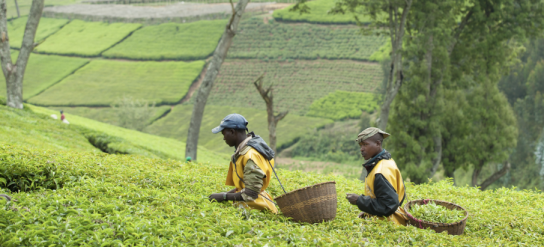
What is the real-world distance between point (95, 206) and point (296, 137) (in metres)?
49.9

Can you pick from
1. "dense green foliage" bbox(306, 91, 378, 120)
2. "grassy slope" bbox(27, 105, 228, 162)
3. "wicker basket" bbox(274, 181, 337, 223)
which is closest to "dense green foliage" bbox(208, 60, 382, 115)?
"dense green foliage" bbox(306, 91, 378, 120)

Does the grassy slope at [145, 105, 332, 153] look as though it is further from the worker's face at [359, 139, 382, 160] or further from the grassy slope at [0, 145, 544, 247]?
the worker's face at [359, 139, 382, 160]

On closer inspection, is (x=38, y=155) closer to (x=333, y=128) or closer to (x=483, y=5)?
(x=483, y=5)

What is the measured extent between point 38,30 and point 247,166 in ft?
353

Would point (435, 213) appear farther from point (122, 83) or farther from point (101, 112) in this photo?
point (122, 83)

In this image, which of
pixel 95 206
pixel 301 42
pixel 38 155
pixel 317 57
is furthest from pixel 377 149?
pixel 301 42

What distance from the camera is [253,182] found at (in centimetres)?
465

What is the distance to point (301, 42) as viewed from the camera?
79000 millimetres

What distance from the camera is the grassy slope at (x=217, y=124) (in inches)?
2149

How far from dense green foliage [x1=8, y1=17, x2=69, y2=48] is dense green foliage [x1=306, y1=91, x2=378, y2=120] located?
6204 cm

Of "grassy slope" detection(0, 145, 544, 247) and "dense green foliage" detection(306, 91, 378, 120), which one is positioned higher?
"grassy slope" detection(0, 145, 544, 247)

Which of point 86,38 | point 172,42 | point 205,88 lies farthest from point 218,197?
point 86,38

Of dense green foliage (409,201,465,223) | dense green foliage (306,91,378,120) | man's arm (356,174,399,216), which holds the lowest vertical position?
dense green foliage (306,91,378,120)

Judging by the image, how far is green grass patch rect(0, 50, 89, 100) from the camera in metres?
73.9
